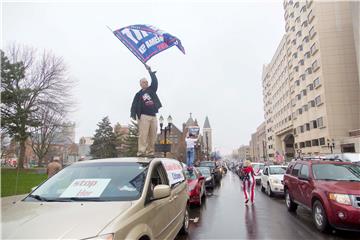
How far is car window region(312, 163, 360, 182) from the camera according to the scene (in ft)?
23.1

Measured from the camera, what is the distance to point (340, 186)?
6.29m

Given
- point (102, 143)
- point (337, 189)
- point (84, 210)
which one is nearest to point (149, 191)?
point (84, 210)

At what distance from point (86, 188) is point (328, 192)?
214 inches

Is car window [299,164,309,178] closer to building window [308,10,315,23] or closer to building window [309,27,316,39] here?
building window [309,27,316,39]

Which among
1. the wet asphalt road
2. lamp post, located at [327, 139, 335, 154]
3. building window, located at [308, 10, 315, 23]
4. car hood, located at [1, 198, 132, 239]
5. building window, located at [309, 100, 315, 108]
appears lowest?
the wet asphalt road

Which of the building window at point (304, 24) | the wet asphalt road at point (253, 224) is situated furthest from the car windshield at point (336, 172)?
the building window at point (304, 24)

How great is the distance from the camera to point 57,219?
2.81 metres

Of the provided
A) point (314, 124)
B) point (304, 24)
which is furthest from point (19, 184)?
point (304, 24)

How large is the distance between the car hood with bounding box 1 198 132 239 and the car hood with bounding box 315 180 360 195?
16.9ft

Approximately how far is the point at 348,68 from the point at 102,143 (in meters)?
50.2

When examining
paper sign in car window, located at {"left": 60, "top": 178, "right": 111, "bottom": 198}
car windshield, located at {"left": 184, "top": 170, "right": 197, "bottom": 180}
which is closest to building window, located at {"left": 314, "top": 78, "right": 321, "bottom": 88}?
car windshield, located at {"left": 184, "top": 170, "right": 197, "bottom": 180}

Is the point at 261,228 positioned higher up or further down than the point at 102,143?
further down

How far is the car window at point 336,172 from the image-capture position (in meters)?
7.05

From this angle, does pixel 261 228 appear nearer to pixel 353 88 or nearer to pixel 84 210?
pixel 84 210
